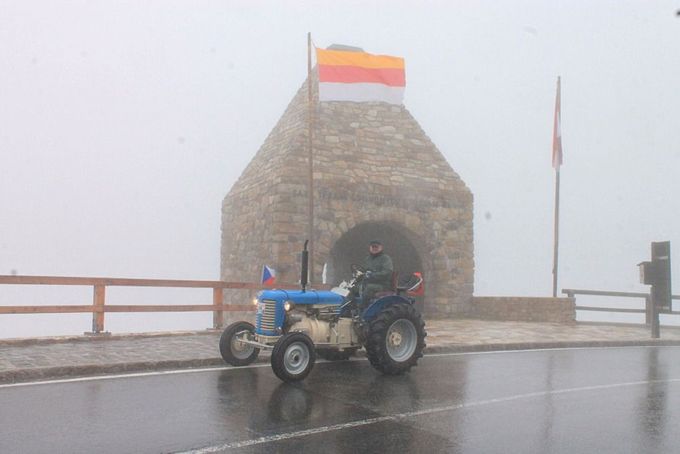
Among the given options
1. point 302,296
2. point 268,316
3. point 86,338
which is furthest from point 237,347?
point 86,338

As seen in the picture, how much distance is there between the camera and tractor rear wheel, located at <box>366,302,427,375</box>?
7754 millimetres

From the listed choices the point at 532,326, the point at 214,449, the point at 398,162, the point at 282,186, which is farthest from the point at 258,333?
the point at 398,162

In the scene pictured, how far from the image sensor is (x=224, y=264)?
19656 mm

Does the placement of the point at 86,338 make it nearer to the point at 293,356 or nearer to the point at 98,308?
the point at 98,308

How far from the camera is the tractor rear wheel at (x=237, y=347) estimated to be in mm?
8055

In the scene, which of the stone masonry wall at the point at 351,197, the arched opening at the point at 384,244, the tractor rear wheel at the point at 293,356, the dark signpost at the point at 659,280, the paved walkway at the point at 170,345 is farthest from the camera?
the arched opening at the point at 384,244

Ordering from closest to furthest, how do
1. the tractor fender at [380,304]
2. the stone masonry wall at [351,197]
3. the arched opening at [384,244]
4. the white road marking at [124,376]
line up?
the white road marking at [124,376]
the tractor fender at [380,304]
the stone masonry wall at [351,197]
the arched opening at [384,244]

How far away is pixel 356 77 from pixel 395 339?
7933mm

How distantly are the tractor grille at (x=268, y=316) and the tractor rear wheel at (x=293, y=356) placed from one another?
56 cm

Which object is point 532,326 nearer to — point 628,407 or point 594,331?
point 594,331

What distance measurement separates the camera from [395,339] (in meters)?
8.14

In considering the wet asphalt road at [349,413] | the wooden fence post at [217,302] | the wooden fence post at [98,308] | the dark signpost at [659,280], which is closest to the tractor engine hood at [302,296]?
the wet asphalt road at [349,413]

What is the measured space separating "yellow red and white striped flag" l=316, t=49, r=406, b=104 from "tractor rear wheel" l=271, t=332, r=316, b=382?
8039mm

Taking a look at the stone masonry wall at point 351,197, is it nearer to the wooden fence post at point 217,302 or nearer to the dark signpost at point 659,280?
the wooden fence post at point 217,302
